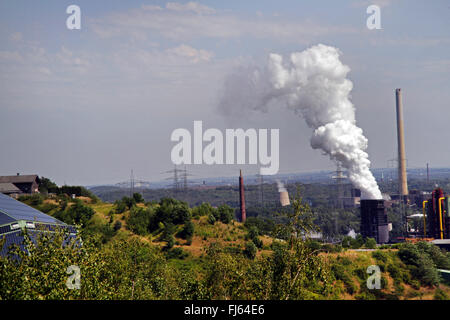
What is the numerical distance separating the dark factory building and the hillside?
14.7 metres

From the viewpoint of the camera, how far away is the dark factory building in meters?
86.0

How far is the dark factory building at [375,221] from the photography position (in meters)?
86.0

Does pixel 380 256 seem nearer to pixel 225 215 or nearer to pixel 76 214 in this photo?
pixel 225 215

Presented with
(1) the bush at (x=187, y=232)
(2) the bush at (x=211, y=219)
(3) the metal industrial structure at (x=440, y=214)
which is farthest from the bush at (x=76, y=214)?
(3) the metal industrial structure at (x=440, y=214)

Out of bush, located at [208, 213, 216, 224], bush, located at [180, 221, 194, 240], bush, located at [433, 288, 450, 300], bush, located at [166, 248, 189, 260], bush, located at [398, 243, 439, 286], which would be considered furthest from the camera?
bush, located at [208, 213, 216, 224]

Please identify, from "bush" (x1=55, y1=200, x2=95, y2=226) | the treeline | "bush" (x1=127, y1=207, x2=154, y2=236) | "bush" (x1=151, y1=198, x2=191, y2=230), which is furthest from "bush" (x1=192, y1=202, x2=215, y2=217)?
the treeline

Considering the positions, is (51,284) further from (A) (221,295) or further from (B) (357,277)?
(B) (357,277)

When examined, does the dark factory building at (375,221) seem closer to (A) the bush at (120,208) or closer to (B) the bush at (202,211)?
(B) the bush at (202,211)

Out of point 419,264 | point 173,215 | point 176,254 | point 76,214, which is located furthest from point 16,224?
point 419,264

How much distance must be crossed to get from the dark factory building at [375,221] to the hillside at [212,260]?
48.3ft

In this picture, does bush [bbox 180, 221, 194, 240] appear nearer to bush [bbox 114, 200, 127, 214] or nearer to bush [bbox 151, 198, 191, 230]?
bush [bbox 151, 198, 191, 230]

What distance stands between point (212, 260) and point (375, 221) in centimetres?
6517

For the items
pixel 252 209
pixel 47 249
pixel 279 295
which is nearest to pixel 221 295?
pixel 279 295
